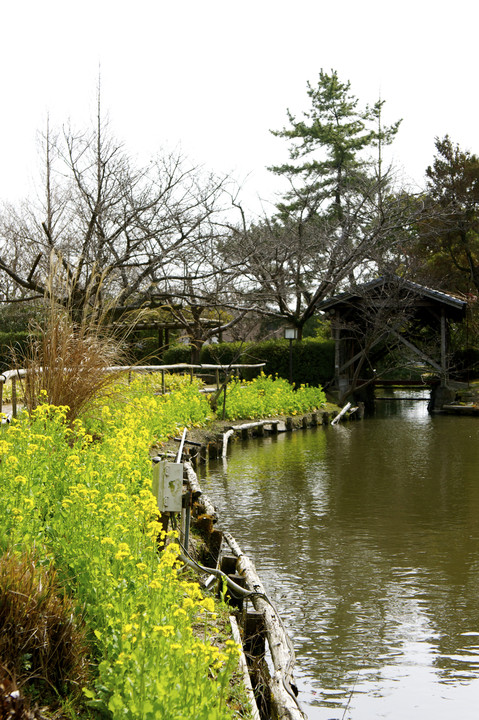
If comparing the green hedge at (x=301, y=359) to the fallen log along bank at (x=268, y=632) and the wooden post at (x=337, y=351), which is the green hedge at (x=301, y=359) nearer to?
the wooden post at (x=337, y=351)

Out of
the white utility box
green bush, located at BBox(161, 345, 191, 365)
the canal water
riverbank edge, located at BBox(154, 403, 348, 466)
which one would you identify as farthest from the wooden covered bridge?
the white utility box

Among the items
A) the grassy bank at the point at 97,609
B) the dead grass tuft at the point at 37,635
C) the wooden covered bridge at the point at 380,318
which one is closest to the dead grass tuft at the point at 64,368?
the grassy bank at the point at 97,609

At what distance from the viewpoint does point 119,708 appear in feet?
8.22

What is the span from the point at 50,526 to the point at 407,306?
18286 mm

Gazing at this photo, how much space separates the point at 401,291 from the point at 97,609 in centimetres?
1992

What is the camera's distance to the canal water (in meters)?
4.49

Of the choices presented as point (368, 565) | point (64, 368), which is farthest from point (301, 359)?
point (368, 565)

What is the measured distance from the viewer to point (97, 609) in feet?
11.0

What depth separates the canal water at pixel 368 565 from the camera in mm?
4488

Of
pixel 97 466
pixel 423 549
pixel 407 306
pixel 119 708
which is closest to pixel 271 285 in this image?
pixel 407 306

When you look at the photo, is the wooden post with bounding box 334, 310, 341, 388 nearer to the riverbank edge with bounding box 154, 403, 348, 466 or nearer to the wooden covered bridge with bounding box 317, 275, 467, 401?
the wooden covered bridge with bounding box 317, 275, 467, 401

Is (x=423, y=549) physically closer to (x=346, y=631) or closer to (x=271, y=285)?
(x=346, y=631)

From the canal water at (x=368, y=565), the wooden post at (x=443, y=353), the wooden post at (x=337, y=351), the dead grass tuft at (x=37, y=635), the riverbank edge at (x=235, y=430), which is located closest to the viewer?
the dead grass tuft at (x=37, y=635)

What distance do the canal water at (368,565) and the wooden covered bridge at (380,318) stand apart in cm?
812
